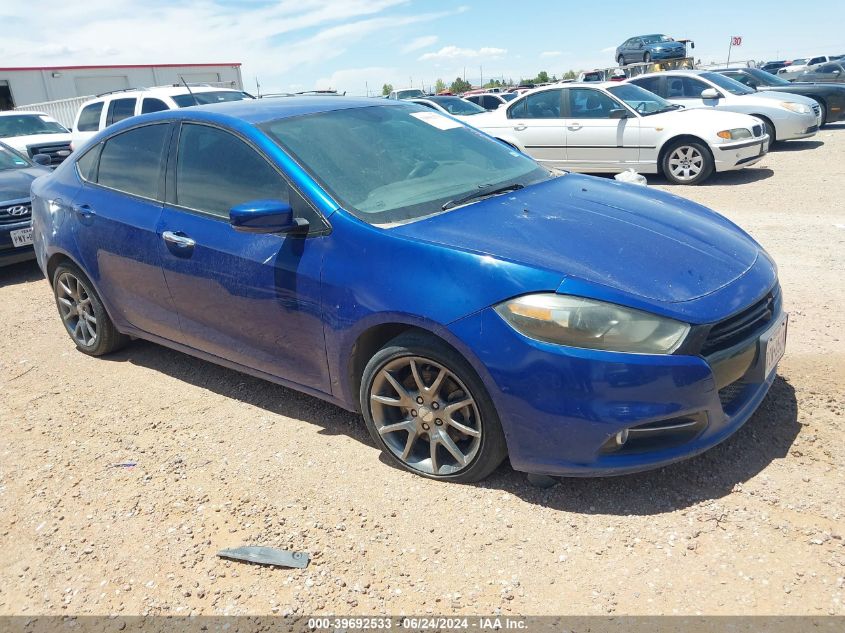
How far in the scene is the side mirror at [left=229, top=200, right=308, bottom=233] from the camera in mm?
3054

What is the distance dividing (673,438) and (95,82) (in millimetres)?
38819

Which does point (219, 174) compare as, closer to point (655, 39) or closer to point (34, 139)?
point (34, 139)

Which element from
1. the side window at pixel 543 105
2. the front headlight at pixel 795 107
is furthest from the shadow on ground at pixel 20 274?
the front headlight at pixel 795 107

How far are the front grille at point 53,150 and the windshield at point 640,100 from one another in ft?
29.7

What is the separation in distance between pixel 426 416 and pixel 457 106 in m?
13.6

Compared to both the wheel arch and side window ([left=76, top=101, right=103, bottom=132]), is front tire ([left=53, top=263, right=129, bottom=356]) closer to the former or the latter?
the wheel arch

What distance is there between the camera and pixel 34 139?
12.5 m

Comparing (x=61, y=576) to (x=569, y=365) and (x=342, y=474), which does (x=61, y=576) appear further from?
(x=569, y=365)

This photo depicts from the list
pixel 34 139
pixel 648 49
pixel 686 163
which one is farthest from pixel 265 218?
pixel 648 49

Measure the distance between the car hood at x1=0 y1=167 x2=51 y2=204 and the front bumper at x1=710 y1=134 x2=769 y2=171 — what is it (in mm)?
8726

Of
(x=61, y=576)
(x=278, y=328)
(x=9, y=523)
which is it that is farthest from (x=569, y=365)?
(x=9, y=523)

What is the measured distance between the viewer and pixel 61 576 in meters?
2.70

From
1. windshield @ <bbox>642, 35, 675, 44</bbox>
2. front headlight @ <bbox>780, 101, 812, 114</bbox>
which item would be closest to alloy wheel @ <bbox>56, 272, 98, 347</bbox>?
front headlight @ <bbox>780, 101, 812, 114</bbox>

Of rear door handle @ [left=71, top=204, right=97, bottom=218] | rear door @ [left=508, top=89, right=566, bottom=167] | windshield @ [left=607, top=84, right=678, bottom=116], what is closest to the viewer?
rear door handle @ [left=71, top=204, right=97, bottom=218]
